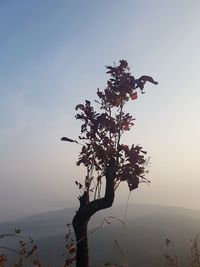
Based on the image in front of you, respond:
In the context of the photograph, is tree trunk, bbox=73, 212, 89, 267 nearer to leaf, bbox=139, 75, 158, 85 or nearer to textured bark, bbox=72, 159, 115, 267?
textured bark, bbox=72, 159, 115, 267

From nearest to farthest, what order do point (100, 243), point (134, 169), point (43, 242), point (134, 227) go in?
point (134, 169) < point (100, 243) < point (134, 227) < point (43, 242)

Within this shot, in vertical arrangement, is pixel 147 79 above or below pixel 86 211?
above

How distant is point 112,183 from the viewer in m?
13.9

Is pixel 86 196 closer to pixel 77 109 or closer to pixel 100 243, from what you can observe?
pixel 77 109

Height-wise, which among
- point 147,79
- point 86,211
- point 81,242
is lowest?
point 81,242

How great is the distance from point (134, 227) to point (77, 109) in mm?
84656

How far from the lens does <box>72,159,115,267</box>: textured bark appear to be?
546 inches

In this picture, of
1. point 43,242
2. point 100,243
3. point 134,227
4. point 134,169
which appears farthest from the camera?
point 43,242

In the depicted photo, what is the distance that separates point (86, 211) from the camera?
46.0 feet

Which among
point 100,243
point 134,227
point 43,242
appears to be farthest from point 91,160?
point 43,242

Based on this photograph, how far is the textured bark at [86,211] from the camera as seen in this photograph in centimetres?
1387

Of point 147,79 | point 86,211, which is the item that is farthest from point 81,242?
point 147,79

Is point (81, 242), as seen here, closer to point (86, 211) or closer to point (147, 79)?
point (86, 211)

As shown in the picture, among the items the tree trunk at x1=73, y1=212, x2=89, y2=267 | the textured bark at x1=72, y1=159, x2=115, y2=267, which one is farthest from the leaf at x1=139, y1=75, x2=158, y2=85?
the tree trunk at x1=73, y1=212, x2=89, y2=267
